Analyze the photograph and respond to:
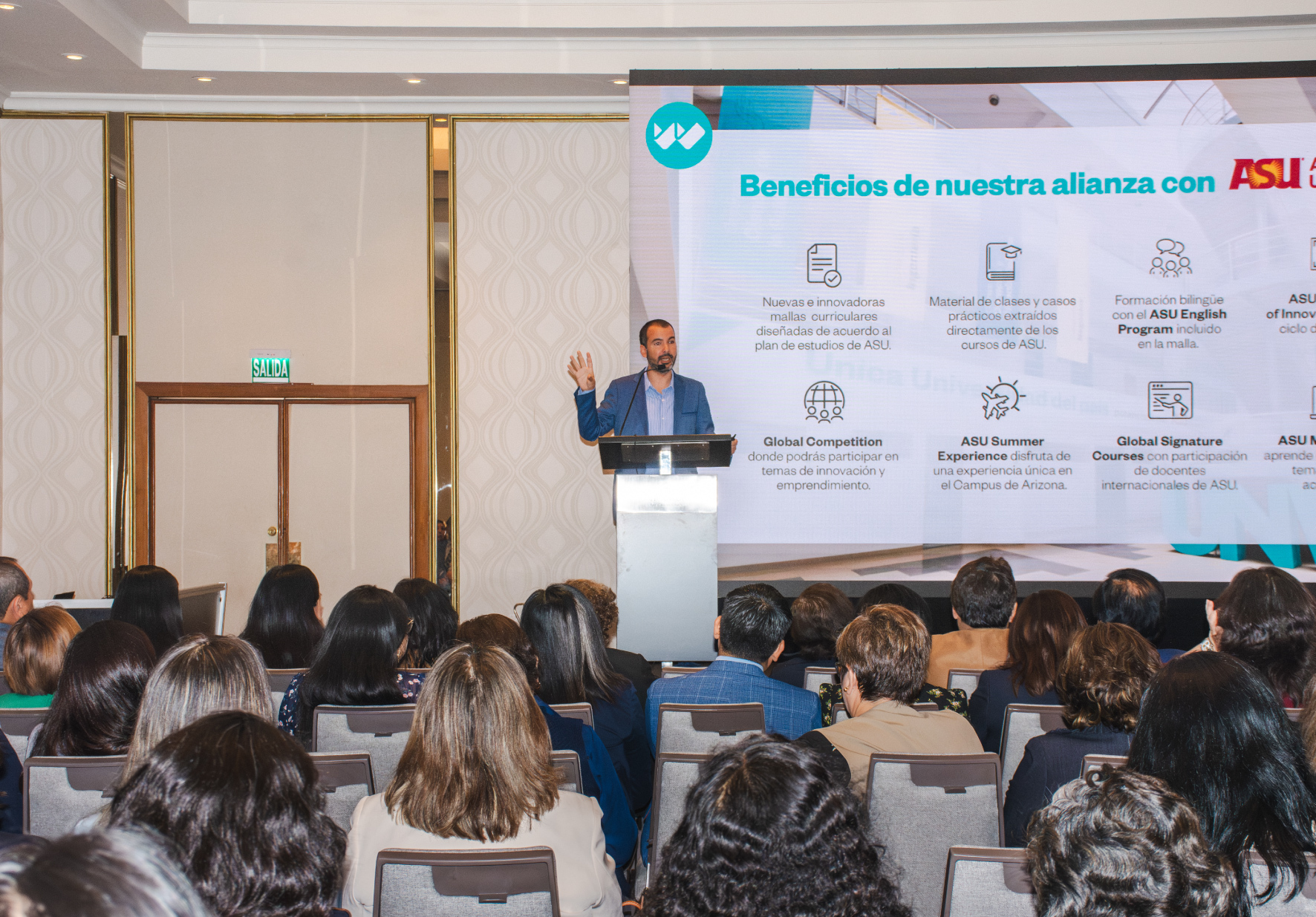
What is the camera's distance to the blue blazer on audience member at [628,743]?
9.62 feet

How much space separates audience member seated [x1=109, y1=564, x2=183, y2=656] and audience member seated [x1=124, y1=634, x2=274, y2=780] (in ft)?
6.29

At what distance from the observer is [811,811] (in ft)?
3.84

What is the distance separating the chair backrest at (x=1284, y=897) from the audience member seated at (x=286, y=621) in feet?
9.85

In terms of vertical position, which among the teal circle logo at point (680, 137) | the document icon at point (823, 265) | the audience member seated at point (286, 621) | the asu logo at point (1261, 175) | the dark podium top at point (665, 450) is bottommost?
the audience member seated at point (286, 621)

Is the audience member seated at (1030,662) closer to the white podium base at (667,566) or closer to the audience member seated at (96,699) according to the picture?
the white podium base at (667,566)

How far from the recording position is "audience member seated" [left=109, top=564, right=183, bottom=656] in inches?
150

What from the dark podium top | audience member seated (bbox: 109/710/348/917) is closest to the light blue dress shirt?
the dark podium top

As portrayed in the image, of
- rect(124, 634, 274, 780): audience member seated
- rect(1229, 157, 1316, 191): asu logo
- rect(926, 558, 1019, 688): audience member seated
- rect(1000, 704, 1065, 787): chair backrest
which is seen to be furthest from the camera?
rect(1229, 157, 1316, 191): asu logo

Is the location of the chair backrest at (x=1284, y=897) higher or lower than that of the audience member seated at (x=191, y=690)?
lower

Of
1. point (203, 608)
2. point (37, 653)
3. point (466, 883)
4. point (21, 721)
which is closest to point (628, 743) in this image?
point (466, 883)

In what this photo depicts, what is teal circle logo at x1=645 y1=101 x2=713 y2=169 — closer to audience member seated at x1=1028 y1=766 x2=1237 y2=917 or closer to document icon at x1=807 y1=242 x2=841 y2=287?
document icon at x1=807 y1=242 x2=841 y2=287

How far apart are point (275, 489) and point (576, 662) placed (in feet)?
13.9

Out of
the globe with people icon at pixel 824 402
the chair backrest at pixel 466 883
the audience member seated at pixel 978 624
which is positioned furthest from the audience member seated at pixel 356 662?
the globe with people icon at pixel 824 402

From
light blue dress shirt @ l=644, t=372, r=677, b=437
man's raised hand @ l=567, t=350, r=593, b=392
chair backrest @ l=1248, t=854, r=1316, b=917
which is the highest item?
man's raised hand @ l=567, t=350, r=593, b=392
